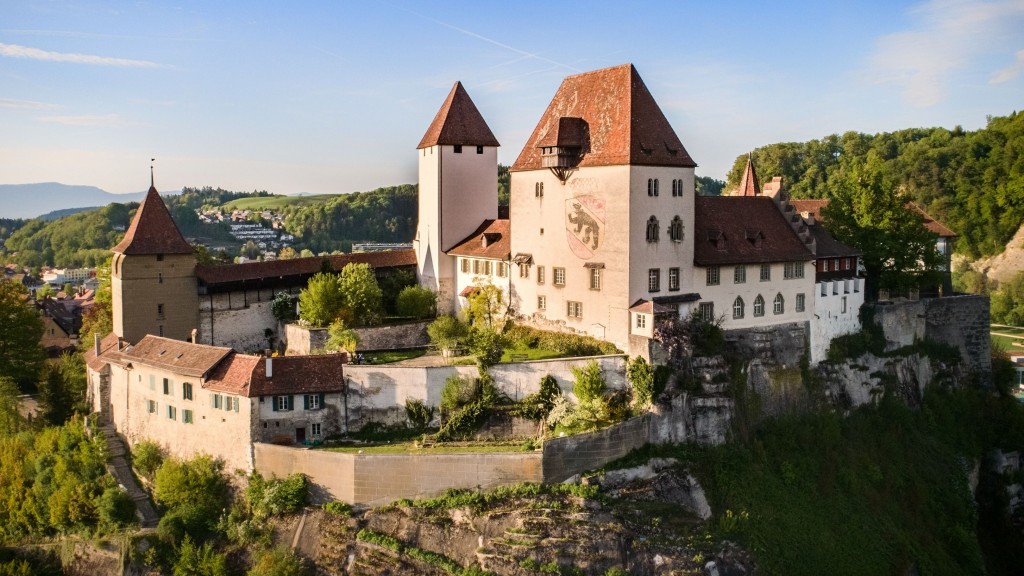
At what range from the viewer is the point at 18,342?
174 feet

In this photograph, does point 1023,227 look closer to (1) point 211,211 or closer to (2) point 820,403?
(2) point 820,403

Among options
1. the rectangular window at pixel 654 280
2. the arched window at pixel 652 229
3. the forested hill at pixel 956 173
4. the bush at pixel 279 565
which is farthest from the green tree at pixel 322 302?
the forested hill at pixel 956 173

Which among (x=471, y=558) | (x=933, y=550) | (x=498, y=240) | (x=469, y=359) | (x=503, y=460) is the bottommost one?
(x=933, y=550)

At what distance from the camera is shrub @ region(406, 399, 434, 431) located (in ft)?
128

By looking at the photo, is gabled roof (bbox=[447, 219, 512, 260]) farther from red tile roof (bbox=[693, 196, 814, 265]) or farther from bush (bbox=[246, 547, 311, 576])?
bush (bbox=[246, 547, 311, 576])

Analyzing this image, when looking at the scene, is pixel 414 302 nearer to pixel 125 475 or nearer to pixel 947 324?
pixel 125 475

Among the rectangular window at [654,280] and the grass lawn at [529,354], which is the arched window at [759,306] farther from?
the grass lawn at [529,354]

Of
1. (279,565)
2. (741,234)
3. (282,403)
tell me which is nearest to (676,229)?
(741,234)

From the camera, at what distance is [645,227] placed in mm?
40750

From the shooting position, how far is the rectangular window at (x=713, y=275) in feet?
141

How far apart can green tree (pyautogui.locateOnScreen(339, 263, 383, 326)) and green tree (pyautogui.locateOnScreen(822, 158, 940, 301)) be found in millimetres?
25769

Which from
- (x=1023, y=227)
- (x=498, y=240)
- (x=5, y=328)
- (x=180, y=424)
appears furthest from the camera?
(x=1023, y=227)

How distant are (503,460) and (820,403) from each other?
18807 millimetres

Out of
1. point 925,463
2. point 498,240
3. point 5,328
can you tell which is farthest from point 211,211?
point 925,463
